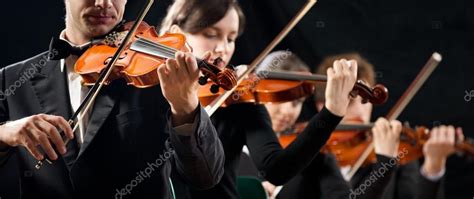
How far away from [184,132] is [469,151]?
155 centimetres

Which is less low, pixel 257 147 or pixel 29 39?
pixel 29 39

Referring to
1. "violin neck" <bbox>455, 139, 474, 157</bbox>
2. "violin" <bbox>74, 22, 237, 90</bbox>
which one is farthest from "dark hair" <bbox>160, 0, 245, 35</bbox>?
"violin neck" <bbox>455, 139, 474, 157</bbox>

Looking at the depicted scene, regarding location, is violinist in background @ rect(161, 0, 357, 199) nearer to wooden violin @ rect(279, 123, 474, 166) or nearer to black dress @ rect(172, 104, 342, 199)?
black dress @ rect(172, 104, 342, 199)

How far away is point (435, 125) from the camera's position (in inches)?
121

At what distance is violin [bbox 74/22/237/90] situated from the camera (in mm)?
1412

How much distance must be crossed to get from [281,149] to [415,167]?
1000mm

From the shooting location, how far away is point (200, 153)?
53.7 inches

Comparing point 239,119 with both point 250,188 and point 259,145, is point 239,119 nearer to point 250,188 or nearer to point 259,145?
point 259,145

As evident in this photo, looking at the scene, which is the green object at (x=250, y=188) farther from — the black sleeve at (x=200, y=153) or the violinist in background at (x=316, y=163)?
the black sleeve at (x=200, y=153)

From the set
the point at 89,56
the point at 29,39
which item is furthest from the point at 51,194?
the point at 29,39

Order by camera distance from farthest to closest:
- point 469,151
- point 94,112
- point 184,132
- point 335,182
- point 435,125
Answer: point 435,125 < point 469,151 < point 335,182 < point 94,112 < point 184,132

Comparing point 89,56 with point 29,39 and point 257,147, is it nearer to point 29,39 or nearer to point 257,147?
point 29,39

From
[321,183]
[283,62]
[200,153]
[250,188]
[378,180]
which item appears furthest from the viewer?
[283,62]

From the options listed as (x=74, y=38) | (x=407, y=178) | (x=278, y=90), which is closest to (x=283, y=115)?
(x=407, y=178)
